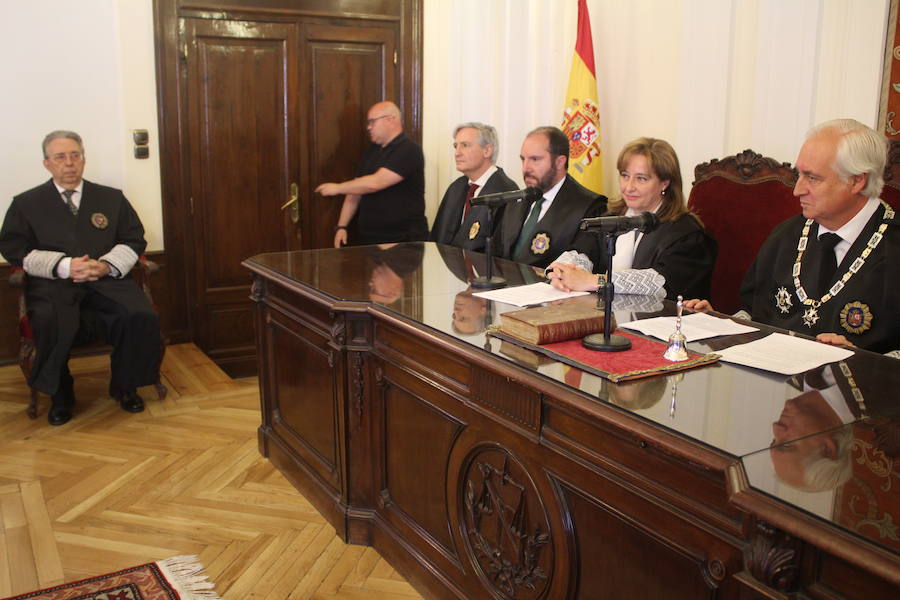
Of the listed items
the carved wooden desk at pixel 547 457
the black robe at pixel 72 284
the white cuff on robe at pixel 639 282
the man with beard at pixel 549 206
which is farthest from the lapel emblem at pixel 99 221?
the white cuff on robe at pixel 639 282

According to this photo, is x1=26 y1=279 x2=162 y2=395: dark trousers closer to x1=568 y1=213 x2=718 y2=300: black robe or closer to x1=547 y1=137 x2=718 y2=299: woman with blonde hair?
x1=547 y1=137 x2=718 y2=299: woman with blonde hair

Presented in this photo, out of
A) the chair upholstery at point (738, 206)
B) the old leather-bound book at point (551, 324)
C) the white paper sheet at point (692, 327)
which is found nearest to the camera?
the old leather-bound book at point (551, 324)

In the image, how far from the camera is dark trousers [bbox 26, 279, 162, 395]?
4004 mm

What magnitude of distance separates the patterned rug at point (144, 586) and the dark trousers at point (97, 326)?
1654 mm

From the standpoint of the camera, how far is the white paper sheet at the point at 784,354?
1828mm

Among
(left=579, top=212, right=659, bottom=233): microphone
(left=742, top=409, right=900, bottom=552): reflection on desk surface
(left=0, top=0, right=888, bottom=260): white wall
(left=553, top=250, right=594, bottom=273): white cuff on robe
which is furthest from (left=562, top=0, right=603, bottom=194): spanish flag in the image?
(left=742, top=409, right=900, bottom=552): reflection on desk surface

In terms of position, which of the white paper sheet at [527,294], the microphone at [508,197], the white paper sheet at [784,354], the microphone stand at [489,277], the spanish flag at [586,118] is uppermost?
the spanish flag at [586,118]

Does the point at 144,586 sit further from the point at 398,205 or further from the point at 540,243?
the point at 398,205

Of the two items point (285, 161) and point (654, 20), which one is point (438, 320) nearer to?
point (654, 20)

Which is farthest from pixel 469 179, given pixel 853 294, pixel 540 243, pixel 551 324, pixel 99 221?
pixel 551 324

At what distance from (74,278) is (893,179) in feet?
11.9

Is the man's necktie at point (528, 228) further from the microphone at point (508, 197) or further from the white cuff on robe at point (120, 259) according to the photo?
the white cuff on robe at point (120, 259)

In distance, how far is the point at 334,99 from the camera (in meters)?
5.54

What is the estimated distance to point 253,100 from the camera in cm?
534
